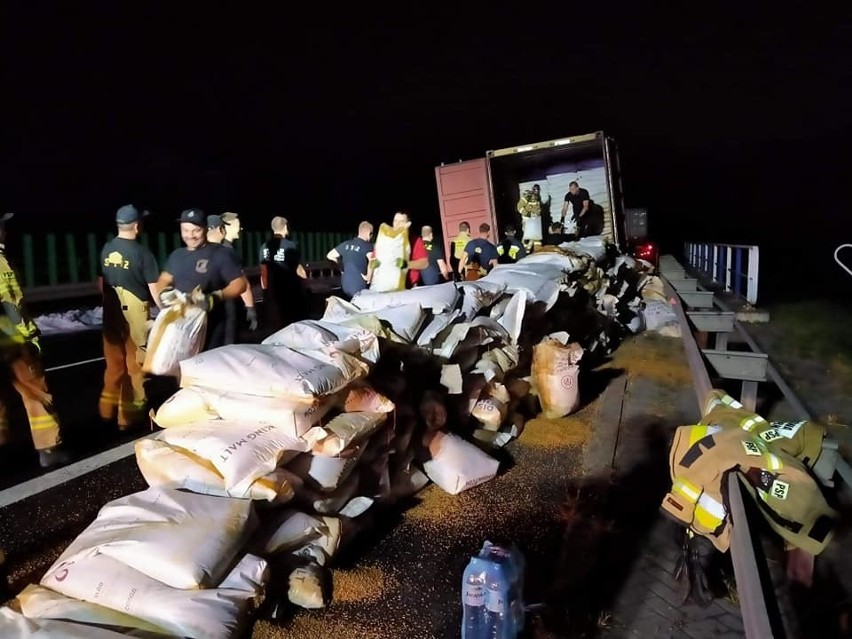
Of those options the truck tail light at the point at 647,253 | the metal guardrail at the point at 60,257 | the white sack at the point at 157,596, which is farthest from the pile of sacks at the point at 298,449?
the truck tail light at the point at 647,253

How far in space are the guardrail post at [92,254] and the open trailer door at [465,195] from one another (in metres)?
6.63

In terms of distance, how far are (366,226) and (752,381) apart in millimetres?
4432

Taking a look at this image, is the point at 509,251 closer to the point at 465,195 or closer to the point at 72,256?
the point at 465,195

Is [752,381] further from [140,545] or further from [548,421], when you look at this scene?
[140,545]

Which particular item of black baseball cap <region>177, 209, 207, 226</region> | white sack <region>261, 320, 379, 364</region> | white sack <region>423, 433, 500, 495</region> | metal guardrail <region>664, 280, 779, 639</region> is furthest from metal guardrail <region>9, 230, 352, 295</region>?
metal guardrail <region>664, 280, 779, 639</region>

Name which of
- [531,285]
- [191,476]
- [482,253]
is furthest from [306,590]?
[482,253]

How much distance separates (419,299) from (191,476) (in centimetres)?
201

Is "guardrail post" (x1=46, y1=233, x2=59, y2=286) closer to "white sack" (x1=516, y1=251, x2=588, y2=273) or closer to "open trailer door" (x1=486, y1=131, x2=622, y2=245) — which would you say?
"open trailer door" (x1=486, y1=131, x2=622, y2=245)

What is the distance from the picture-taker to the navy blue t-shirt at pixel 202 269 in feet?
14.8

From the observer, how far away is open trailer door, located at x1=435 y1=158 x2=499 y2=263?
12.9m

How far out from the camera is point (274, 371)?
9.51 ft

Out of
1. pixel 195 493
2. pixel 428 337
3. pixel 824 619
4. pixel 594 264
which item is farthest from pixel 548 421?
pixel 594 264

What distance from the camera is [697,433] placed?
8.39 ft

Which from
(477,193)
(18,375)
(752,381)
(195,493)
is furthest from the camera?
Result: (477,193)
